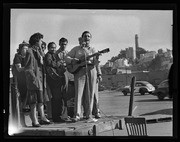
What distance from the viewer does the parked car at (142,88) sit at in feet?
17.7

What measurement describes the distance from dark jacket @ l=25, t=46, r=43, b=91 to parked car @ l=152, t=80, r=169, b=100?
1631 mm

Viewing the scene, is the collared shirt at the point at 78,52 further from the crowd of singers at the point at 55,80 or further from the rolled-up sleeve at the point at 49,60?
the rolled-up sleeve at the point at 49,60

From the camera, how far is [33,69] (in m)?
5.37

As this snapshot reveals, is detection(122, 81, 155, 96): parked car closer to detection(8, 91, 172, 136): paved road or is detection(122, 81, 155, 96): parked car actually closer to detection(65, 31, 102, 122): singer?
detection(8, 91, 172, 136): paved road

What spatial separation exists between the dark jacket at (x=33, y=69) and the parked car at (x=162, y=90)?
5.35ft

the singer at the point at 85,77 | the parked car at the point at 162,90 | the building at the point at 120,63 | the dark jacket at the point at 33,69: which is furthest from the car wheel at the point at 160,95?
the dark jacket at the point at 33,69

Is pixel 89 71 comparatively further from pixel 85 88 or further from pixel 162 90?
pixel 162 90

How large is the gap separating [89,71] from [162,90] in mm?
1058

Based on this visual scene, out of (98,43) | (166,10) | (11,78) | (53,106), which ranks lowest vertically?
(53,106)

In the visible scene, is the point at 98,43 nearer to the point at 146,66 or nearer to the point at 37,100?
the point at 146,66

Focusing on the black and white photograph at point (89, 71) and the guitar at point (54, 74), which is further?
the guitar at point (54, 74)
